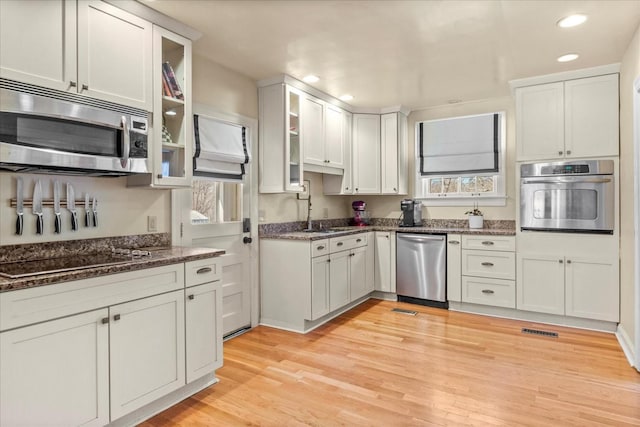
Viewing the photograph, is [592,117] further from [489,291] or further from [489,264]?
[489,291]

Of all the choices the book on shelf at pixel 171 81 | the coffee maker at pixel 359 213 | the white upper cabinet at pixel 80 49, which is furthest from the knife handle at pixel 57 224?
the coffee maker at pixel 359 213

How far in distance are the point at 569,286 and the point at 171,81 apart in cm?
399

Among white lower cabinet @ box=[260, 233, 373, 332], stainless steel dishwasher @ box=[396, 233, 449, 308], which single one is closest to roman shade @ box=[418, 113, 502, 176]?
stainless steel dishwasher @ box=[396, 233, 449, 308]

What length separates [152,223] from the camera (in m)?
2.80

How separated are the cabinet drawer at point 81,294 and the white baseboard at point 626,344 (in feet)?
10.9

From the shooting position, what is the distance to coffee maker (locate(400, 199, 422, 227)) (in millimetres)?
4930

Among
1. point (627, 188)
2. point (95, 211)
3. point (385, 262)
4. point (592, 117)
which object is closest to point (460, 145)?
point (592, 117)

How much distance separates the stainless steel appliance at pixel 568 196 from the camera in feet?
11.6

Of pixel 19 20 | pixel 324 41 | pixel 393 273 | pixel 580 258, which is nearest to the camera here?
pixel 19 20

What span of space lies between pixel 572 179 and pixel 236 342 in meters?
3.51

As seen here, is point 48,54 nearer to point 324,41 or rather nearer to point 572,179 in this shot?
point 324,41

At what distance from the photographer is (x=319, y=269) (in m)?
3.72

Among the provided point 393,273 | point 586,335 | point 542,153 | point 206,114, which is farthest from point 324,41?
point 586,335

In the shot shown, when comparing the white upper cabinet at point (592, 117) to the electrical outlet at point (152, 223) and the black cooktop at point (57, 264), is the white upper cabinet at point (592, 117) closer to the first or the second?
the electrical outlet at point (152, 223)
